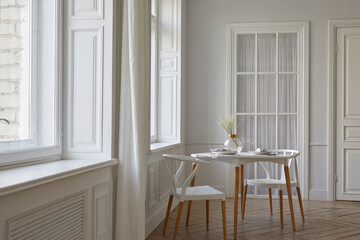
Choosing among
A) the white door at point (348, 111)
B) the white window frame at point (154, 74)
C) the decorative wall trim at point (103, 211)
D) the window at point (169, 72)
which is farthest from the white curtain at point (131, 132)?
the white door at point (348, 111)

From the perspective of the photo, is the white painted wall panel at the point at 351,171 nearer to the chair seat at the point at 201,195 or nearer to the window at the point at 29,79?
the chair seat at the point at 201,195

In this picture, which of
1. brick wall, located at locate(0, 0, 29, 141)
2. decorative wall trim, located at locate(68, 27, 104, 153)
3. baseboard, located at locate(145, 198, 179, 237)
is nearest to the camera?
brick wall, located at locate(0, 0, 29, 141)

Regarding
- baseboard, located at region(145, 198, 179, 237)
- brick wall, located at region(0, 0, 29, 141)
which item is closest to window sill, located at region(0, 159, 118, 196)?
brick wall, located at region(0, 0, 29, 141)

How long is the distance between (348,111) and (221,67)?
187 cm

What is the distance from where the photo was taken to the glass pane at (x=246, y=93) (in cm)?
628

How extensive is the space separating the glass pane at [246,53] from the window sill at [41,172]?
3516mm

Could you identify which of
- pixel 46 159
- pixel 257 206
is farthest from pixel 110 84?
pixel 257 206

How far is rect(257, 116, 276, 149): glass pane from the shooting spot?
6.20 meters

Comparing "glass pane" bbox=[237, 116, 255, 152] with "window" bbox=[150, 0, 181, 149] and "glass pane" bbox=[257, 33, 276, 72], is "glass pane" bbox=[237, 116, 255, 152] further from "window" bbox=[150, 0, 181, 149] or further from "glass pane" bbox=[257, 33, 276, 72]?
"window" bbox=[150, 0, 181, 149]

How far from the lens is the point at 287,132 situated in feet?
20.3

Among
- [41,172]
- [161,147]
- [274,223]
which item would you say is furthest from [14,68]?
[274,223]

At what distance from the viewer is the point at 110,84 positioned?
324 centimetres

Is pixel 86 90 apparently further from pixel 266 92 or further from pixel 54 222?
pixel 266 92

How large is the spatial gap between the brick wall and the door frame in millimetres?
4474
